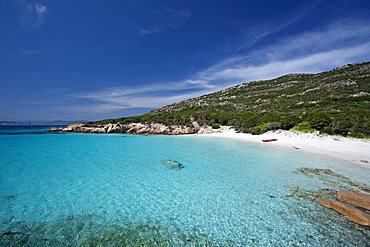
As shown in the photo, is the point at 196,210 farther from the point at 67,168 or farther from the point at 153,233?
the point at 67,168

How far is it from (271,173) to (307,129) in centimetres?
1560

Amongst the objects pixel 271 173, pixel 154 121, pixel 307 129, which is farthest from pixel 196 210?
pixel 154 121

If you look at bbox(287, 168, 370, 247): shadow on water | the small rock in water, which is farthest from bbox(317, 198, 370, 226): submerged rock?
the small rock in water

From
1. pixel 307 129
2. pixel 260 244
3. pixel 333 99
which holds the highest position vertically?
pixel 333 99

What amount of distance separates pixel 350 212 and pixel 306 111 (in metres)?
30.5

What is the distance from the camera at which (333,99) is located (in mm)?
40250

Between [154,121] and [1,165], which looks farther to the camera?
[154,121]

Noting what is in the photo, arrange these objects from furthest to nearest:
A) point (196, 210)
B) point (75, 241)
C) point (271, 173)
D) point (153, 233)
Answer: point (271, 173) < point (196, 210) < point (153, 233) < point (75, 241)

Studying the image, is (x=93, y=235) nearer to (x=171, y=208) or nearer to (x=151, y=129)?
(x=171, y=208)

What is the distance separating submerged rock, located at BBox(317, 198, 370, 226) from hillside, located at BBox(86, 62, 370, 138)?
1581cm

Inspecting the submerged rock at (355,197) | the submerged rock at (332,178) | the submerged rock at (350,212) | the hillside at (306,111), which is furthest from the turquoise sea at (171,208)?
the hillside at (306,111)

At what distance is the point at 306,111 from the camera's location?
3183 cm

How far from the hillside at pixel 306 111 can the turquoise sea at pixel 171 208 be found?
12553 millimetres

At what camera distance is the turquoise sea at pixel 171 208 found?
4781 millimetres
